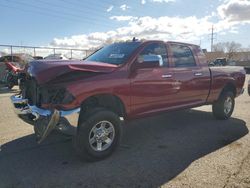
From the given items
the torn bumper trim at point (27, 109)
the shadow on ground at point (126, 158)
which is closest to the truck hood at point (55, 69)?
the torn bumper trim at point (27, 109)

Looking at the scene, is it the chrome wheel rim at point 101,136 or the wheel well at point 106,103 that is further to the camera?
the wheel well at point 106,103

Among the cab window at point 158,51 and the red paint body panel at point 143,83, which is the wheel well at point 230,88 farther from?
the cab window at point 158,51

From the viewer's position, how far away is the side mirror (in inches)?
207

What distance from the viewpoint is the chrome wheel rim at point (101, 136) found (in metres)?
4.61

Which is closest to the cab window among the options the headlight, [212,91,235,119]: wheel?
the headlight

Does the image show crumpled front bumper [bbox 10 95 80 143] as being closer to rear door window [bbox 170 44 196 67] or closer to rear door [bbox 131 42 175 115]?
rear door [bbox 131 42 175 115]

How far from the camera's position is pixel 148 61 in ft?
17.3

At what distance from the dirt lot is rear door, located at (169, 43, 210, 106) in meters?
0.72

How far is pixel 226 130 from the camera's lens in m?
6.59

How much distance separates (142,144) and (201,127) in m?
1.91

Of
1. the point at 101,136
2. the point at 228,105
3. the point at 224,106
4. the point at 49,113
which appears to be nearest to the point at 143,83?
the point at 101,136

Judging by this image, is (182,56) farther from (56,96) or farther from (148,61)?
(56,96)

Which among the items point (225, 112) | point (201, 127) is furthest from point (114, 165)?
point (225, 112)

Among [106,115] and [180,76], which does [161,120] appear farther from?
[106,115]
